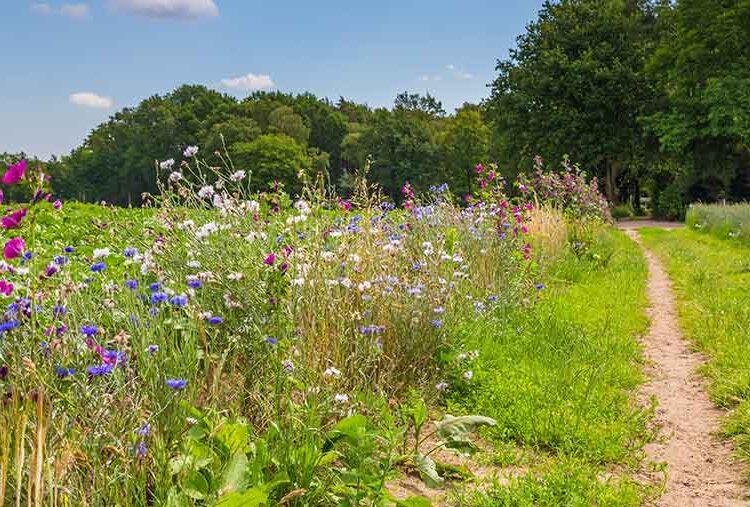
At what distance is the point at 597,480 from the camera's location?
3.14 m

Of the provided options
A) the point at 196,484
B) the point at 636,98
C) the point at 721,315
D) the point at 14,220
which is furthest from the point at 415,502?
the point at 636,98

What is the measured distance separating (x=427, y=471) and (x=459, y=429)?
0.43m

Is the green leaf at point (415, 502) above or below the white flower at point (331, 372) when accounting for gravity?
below

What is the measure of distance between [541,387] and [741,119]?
2431 cm

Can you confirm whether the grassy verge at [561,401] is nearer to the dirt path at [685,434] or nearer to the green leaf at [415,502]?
the dirt path at [685,434]

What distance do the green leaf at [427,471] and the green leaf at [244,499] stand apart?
1048 mm

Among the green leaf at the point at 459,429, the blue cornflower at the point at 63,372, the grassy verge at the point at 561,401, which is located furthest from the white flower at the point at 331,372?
the blue cornflower at the point at 63,372

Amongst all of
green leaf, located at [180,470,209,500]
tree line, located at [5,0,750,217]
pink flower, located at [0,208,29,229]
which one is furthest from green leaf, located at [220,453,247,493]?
tree line, located at [5,0,750,217]

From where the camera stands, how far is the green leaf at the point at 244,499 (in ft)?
6.87

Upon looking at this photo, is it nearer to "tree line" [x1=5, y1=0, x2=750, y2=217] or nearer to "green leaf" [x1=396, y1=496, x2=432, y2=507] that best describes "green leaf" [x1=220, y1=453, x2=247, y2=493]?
"green leaf" [x1=396, y1=496, x2=432, y2=507]

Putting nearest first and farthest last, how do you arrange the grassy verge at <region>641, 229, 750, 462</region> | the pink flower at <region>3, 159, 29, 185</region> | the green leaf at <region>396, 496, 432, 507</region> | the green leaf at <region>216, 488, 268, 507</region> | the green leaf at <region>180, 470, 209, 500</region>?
1. the pink flower at <region>3, 159, 29, 185</region>
2. the green leaf at <region>216, 488, 268, 507</region>
3. the green leaf at <region>180, 470, 209, 500</region>
4. the green leaf at <region>396, 496, 432, 507</region>
5. the grassy verge at <region>641, 229, 750, 462</region>

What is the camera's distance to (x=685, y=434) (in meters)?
3.87

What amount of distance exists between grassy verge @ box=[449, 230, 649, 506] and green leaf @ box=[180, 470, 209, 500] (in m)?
1.24

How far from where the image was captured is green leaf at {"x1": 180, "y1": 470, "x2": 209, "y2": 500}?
2225 mm
